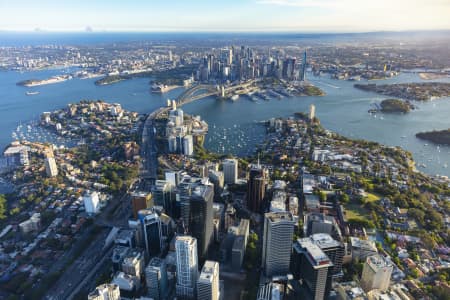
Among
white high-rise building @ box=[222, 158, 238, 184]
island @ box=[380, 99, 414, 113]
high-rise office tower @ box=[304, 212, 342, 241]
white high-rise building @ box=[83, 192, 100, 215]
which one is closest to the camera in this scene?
high-rise office tower @ box=[304, 212, 342, 241]

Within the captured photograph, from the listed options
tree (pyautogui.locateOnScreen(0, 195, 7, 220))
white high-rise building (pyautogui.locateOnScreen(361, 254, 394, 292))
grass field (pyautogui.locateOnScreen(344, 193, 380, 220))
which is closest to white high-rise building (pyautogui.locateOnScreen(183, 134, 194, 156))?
tree (pyautogui.locateOnScreen(0, 195, 7, 220))

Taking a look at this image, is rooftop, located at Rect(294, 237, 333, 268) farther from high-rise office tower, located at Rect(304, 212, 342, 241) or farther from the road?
the road

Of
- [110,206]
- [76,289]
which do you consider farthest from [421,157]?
[76,289]

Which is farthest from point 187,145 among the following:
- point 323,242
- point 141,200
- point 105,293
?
point 105,293

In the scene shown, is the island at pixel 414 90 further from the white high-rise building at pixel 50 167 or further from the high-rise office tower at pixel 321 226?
the white high-rise building at pixel 50 167

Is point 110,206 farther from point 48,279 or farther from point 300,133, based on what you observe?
point 300,133
